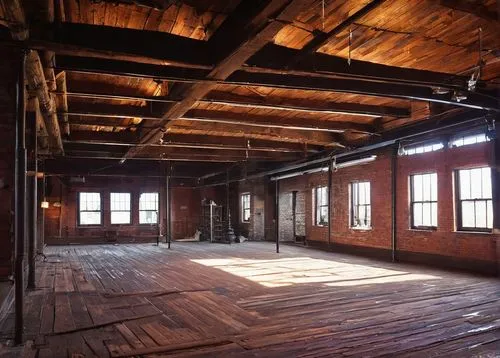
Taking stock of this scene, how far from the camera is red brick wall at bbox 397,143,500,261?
8.24 meters

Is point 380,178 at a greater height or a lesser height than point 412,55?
lesser

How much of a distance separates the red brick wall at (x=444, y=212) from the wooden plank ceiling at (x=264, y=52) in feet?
4.10

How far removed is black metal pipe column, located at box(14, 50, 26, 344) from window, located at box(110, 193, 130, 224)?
13993 millimetres

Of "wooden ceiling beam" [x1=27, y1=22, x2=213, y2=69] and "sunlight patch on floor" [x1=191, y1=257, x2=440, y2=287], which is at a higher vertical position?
"wooden ceiling beam" [x1=27, y1=22, x2=213, y2=69]

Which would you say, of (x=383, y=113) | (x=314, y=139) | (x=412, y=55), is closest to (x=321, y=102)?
(x=383, y=113)

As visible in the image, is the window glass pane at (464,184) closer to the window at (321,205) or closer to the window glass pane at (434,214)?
the window glass pane at (434,214)

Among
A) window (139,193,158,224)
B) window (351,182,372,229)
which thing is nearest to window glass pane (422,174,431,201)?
window (351,182,372,229)

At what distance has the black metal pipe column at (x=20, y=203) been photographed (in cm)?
405

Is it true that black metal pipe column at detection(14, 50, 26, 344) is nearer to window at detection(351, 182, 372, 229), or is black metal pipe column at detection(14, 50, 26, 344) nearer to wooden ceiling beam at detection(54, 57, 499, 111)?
wooden ceiling beam at detection(54, 57, 499, 111)

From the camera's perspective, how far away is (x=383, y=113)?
7.97 meters

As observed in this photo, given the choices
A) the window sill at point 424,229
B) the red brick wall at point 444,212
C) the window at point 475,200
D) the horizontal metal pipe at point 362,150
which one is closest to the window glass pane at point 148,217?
the horizontal metal pipe at point 362,150

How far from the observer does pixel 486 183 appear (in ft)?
27.4

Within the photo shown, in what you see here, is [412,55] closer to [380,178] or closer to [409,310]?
[409,310]

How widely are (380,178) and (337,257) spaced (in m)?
2.30
